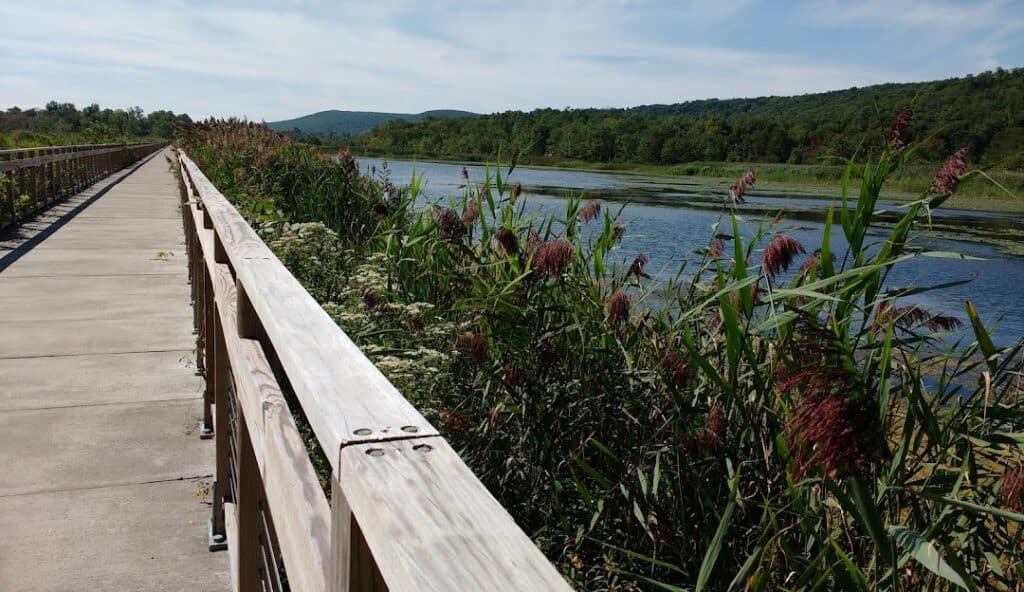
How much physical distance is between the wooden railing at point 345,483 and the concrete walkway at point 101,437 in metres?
0.77

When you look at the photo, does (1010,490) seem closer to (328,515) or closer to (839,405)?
(839,405)

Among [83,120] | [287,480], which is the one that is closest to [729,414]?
[287,480]

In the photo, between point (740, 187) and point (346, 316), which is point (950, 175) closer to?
point (740, 187)

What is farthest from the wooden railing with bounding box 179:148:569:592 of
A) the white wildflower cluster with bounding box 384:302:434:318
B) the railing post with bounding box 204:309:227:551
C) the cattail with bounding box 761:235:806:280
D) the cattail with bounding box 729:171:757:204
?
the cattail with bounding box 729:171:757:204

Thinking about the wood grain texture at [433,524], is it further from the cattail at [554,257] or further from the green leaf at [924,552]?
the cattail at [554,257]

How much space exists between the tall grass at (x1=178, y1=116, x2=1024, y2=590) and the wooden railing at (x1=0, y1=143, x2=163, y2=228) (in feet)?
28.8

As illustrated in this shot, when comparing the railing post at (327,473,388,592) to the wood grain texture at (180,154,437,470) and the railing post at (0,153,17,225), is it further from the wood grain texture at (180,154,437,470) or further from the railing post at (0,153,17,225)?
the railing post at (0,153,17,225)

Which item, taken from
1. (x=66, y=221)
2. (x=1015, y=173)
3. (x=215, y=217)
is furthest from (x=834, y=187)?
(x=215, y=217)

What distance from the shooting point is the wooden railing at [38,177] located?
1065 centimetres

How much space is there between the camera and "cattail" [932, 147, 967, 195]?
1987 millimetres

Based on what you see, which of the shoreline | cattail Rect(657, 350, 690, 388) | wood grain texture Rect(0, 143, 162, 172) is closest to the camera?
cattail Rect(657, 350, 690, 388)

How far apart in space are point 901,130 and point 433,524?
188cm

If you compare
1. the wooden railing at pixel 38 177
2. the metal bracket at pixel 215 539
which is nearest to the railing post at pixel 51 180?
the wooden railing at pixel 38 177

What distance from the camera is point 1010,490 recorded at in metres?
1.29
